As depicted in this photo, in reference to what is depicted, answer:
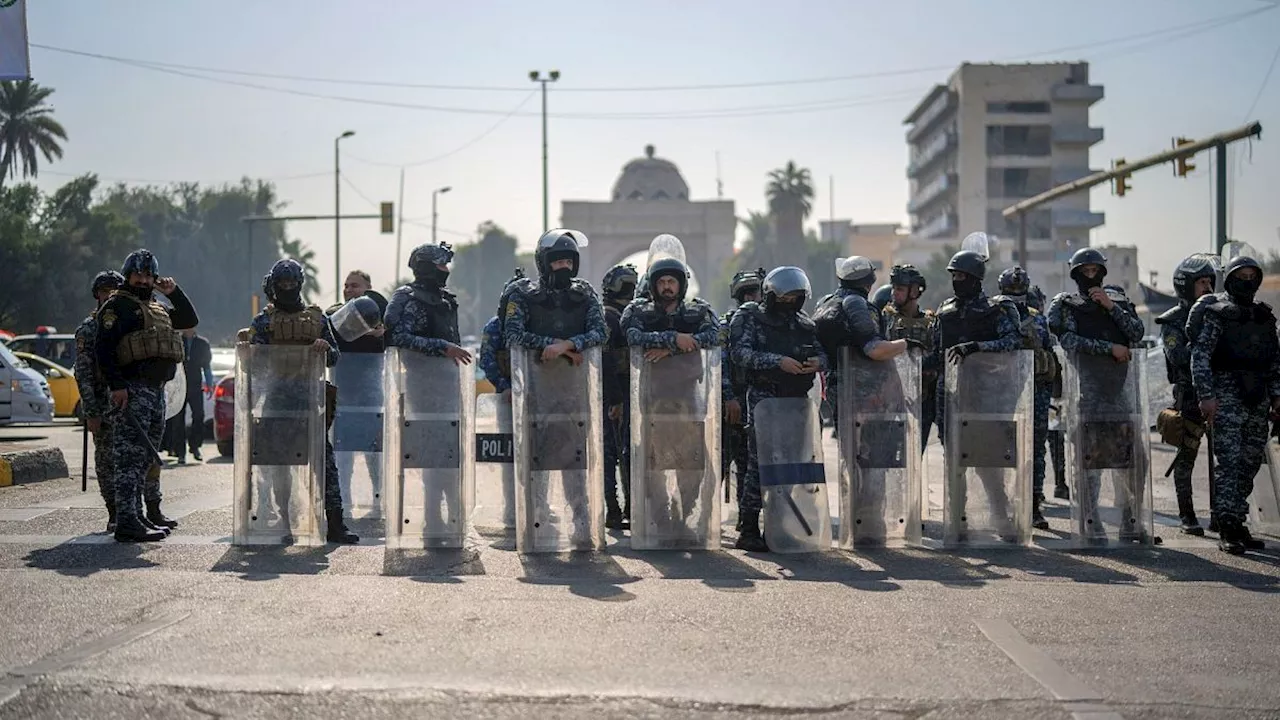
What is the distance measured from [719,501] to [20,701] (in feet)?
→ 16.1

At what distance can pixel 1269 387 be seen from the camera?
9266 millimetres

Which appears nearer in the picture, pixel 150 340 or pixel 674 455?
pixel 674 455

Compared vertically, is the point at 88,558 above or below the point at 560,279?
below

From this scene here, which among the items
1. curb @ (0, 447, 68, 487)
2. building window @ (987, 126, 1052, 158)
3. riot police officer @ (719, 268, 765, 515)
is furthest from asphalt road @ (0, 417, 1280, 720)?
building window @ (987, 126, 1052, 158)

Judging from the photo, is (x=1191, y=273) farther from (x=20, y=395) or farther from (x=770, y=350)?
(x=20, y=395)

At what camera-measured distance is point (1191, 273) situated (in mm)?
10406

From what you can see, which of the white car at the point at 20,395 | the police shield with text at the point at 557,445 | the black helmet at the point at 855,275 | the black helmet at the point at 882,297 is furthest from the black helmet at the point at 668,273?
the white car at the point at 20,395

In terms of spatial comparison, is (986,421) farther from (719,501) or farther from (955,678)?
(955,678)

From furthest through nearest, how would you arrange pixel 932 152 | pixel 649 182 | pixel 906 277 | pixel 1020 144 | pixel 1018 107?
pixel 649 182, pixel 932 152, pixel 1020 144, pixel 1018 107, pixel 906 277

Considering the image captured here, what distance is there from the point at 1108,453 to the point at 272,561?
511 centimetres

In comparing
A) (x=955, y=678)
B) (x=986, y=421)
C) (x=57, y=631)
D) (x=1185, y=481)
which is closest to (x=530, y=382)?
(x=986, y=421)

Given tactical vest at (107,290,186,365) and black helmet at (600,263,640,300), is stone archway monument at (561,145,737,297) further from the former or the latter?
tactical vest at (107,290,186,365)

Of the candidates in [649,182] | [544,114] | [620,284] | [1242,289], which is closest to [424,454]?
[620,284]

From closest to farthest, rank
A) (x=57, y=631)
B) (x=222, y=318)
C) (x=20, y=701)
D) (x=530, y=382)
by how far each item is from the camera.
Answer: (x=20, y=701), (x=57, y=631), (x=530, y=382), (x=222, y=318)
